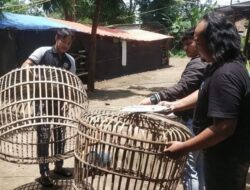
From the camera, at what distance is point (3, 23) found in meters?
12.9

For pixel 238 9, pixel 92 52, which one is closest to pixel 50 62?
pixel 92 52

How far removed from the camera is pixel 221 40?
8.26ft

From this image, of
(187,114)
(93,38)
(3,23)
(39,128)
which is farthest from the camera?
(93,38)

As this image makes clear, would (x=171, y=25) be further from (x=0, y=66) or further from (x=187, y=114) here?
(x=187, y=114)

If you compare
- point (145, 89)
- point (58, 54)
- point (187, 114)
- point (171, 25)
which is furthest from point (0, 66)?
point (171, 25)

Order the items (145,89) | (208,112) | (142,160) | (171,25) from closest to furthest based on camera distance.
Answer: (208,112) < (142,160) < (145,89) < (171,25)

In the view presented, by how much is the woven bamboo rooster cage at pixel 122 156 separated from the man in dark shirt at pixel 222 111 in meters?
0.16

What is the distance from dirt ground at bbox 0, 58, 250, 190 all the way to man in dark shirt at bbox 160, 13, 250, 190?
8.25 feet

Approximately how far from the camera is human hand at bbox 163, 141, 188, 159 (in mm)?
2538

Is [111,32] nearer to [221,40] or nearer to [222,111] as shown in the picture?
[221,40]

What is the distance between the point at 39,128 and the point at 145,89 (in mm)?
11927

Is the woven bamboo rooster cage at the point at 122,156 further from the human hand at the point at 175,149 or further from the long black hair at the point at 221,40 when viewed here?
the long black hair at the point at 221,40

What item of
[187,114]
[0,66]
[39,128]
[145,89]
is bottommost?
[145,89]

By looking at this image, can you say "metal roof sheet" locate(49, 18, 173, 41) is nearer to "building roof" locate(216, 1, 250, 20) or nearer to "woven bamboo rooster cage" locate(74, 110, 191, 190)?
"building roof" locate(216, 1, 250, 20)
